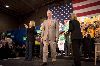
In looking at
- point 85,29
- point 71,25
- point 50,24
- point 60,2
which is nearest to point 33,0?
point 60,2

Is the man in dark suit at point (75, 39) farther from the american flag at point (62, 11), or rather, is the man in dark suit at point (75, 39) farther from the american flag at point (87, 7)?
the american flag at point (62, 11)

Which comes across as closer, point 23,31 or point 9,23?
point 23,31

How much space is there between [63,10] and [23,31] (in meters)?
4.10

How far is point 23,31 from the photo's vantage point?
678 inches

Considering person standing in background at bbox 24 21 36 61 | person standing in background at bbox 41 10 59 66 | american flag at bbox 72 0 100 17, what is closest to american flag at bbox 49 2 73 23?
american flag at bbox 72 0 100 17

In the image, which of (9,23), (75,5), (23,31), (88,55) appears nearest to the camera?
(88,55)

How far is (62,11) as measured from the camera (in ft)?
47.3

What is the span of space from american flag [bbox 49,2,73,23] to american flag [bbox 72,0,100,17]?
2180 mm

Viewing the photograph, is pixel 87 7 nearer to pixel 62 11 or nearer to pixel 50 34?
pixel 62 11

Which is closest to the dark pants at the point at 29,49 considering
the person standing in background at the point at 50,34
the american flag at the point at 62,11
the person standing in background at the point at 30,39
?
the person standing in background at the point at 30,39

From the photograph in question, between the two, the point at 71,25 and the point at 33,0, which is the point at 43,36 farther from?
the point at 33,0

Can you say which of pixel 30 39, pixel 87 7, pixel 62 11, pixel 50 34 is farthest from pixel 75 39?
pixel 62 11

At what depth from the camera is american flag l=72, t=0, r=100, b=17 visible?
35.1 ft

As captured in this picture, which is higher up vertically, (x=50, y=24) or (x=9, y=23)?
(x=9, y=23)
